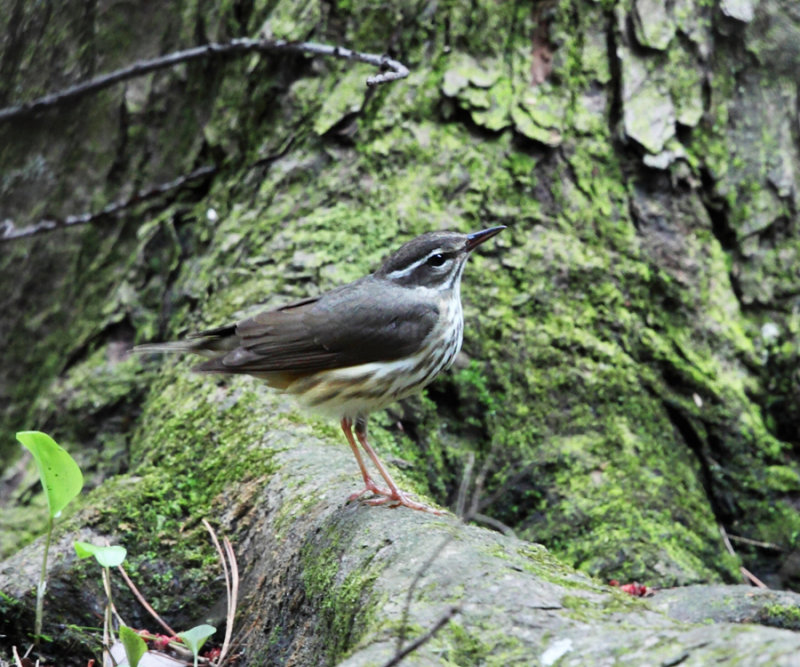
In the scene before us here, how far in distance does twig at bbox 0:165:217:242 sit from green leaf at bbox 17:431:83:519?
12.0ft

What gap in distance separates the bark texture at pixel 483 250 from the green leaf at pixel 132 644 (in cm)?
121

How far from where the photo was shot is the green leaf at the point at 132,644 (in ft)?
10.6

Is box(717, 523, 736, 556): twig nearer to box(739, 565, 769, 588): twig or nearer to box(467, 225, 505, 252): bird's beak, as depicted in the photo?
box(739, 565, 769, 588): twig

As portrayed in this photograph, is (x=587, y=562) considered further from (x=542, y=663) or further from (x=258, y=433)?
(x=542, y=663)

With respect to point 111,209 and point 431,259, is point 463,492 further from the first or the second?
point 111,209

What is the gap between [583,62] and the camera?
631cm

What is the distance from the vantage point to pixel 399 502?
3.93 m

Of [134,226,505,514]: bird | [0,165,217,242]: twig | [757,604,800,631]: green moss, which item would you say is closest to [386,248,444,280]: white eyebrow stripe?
[134,226,505,514]: bird

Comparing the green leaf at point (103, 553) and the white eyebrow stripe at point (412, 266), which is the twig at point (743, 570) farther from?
the green leaf at point (103, 553)

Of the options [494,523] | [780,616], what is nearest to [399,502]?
[494,523]

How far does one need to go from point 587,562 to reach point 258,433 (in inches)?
73.0

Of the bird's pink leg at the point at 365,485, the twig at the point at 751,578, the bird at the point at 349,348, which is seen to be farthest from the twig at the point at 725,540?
the bird's pink leg at the point at 365,485

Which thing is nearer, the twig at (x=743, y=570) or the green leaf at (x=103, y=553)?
the green leaf at (x=103, y=553)

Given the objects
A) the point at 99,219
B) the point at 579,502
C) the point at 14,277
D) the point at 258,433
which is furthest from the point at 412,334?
the point at 14,277
